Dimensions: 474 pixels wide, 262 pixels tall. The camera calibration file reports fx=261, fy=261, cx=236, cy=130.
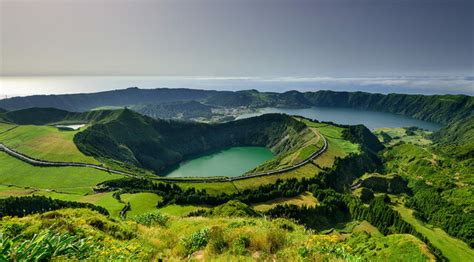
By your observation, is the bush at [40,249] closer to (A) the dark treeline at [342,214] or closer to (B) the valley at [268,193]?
(B) the valley at [268,193]

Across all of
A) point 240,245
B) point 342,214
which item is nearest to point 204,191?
point 342,214

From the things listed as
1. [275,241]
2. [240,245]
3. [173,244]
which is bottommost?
[173,244]

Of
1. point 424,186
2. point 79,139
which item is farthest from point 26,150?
point 424,186

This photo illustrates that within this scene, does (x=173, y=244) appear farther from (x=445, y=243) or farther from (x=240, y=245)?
(x=445, y=243)

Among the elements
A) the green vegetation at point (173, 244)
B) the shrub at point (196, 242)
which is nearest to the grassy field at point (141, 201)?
the green vegetation at point (173, 244)

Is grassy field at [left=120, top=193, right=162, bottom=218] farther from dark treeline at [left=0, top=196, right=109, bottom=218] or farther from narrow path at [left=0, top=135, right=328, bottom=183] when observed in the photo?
narrow path at [left=0, top=135, right=328, bottom=183]

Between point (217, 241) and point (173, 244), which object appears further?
point (173, 244)

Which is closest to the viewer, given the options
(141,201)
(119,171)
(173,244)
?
(173,244)

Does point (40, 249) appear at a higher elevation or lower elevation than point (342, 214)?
higher
